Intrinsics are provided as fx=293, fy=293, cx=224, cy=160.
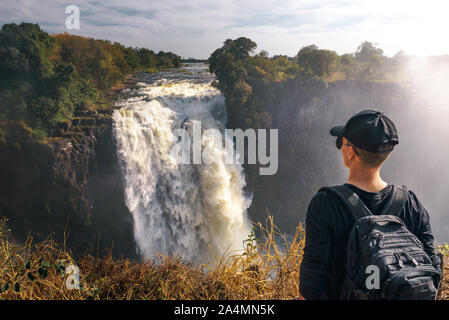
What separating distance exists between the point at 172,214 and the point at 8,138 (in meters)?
10.3

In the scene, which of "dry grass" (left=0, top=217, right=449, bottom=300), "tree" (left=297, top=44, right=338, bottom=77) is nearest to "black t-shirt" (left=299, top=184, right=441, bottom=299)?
"dry grass" (left=0, top=217, right=449, bottom=300)

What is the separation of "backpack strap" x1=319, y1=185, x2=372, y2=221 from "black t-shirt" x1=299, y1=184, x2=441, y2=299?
0.11 feet

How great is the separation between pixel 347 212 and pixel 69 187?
17912 millimetres

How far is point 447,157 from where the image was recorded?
26703mm

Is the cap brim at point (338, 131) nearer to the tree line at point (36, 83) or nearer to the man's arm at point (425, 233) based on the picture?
the man's arm at point (425, 233)

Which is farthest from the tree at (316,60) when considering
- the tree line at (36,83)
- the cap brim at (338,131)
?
the cap brim at (338,131)

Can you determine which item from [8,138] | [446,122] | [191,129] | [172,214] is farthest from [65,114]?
[446,122]

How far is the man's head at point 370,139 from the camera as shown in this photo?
5.10 feet

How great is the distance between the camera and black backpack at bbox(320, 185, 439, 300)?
4.56ft

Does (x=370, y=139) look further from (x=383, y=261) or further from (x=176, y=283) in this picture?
(x=176, y=283)

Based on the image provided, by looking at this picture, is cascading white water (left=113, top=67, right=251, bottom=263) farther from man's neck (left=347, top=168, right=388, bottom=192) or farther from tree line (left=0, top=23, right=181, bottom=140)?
man's neck (left=347, top=168, right=388, bottom=192)

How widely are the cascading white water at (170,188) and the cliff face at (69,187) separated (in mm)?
1631

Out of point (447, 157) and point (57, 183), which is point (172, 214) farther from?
point (447, 157)

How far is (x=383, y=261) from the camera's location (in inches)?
55.3
